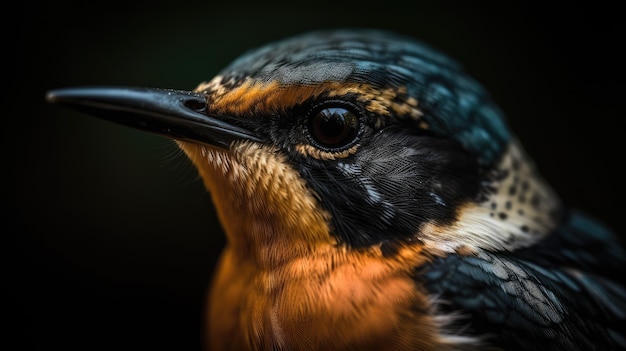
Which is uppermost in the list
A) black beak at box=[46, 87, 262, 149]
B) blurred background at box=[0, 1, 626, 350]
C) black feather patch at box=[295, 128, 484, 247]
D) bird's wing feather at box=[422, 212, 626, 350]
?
blurred background at box=[0, 1, 626, 350]

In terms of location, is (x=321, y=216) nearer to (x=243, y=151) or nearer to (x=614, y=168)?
(x=243, y=151)

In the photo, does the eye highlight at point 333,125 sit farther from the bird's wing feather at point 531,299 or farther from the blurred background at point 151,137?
the blurred background at point 151,137

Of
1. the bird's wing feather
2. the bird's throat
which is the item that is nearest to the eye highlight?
the bird's throat

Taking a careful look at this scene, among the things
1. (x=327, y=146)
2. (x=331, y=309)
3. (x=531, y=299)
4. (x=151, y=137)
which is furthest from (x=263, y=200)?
(x=151, y=137)

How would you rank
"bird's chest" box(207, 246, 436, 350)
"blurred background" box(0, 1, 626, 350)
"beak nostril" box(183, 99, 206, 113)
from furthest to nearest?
"blurred background" box(0, 1, 626, 350)
"beak nostril" box(183, 99, 206, 113)
"bird's chest" box(207, 246, 436, 350)

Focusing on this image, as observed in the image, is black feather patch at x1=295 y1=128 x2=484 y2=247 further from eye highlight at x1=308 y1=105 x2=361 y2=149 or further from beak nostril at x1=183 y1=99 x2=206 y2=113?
beak nostril at x1=183 y1=99 x2=206 y2=113

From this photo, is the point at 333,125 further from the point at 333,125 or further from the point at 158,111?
the point at 158,111
